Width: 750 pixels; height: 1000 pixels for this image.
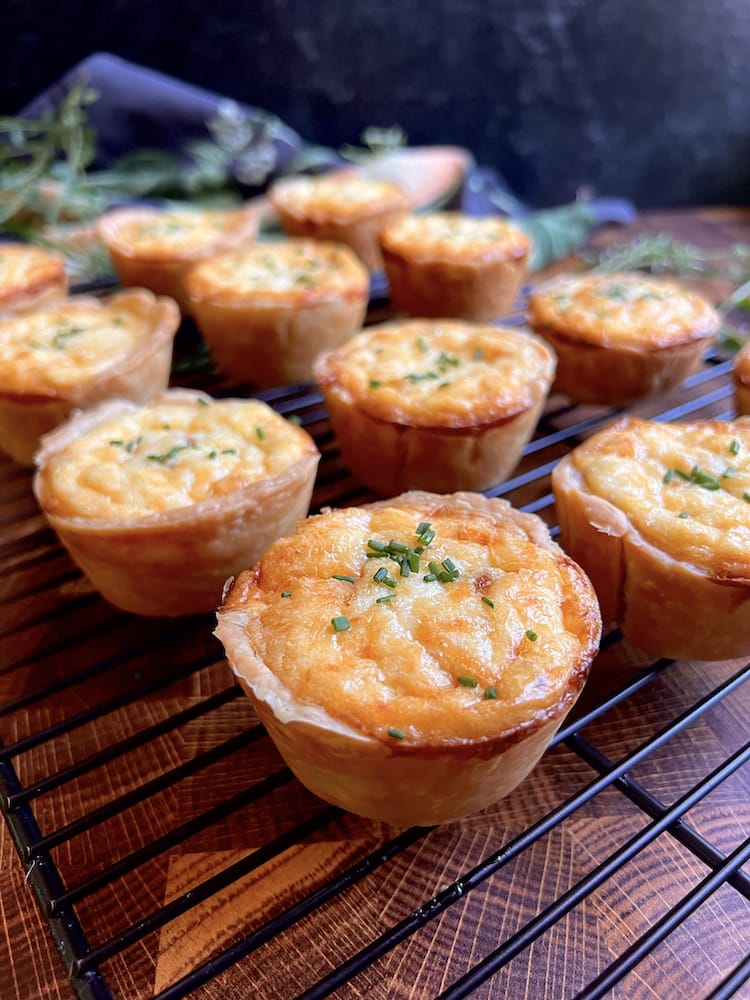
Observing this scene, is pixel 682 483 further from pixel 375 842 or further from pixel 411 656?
pixel 375 842

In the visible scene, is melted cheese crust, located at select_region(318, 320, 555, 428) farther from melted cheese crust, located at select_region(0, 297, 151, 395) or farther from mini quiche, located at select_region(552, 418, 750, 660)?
melted cheese crust, located at select_region(0, 297, 151, 395)

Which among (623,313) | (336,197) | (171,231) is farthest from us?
(336,197)

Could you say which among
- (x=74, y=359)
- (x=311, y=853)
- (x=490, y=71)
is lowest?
(x=311, y=853)

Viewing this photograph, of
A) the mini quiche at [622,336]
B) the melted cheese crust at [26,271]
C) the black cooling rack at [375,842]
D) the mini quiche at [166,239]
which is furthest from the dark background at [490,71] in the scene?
the black cooling rack at [375,842]

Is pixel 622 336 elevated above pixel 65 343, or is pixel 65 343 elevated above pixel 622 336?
pixel 622 336

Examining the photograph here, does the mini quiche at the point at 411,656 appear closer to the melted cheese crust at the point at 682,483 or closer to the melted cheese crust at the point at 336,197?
the melted cheese crust at the point at 682,483

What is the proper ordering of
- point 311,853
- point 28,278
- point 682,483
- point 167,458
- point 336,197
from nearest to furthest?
point 311,853 → point 682,483 → point 167,458 → point 28,278 → point 336,197

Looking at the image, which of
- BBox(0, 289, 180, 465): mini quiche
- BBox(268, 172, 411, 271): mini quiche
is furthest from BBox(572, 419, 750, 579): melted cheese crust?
BBox(268, 172, 411, 271): mini quiche

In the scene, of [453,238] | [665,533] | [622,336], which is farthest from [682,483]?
[453,238]
